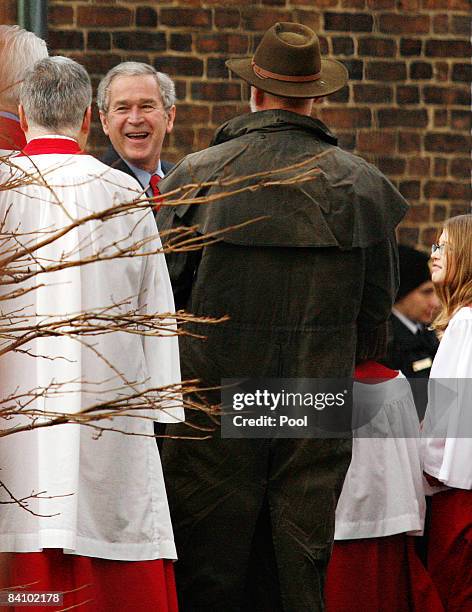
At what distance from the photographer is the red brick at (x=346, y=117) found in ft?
28.4

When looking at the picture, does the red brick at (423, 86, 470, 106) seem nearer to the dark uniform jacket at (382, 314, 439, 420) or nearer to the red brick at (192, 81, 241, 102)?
the red brick at (192, 81, 241, 102)

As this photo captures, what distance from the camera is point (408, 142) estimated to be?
8.75 m

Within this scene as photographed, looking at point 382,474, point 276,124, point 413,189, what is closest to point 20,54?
point 276,124

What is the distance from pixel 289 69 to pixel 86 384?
112 centimetres

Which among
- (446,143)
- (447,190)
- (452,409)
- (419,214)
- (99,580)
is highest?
(446,143)

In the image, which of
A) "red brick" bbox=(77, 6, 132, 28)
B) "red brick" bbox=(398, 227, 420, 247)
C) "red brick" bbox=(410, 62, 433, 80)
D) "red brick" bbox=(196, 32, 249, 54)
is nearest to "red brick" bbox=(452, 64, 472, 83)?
"red brick" bbox=(410, 62, 433, 80)

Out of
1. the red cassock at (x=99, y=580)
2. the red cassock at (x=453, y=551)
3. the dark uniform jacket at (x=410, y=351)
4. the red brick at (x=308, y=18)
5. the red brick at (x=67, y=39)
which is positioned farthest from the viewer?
the red brick at (x=308, y=18)

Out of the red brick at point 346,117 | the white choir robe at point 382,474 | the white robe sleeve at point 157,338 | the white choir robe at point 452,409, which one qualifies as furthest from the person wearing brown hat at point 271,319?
the red brick at point 346,117

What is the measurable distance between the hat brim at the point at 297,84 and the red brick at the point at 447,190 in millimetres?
3928

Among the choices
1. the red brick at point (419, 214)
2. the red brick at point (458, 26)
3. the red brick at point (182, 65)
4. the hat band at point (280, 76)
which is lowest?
the red brick at point (419, 214)

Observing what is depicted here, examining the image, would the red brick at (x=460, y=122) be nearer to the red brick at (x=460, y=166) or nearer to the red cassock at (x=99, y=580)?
the red brick at (x=460, y=166)

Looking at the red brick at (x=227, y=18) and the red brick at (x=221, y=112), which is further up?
the red brick at (x=227, y=18)

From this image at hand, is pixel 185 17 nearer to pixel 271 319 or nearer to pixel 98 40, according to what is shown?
pixel 98 40

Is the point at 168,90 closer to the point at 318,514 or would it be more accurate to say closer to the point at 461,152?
the point at 318,514
